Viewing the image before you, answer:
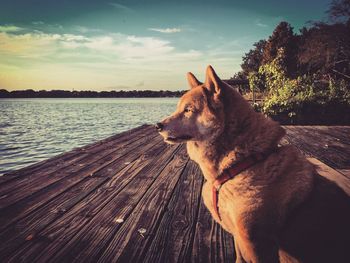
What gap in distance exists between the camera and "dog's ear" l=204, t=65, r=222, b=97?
220 centimetres

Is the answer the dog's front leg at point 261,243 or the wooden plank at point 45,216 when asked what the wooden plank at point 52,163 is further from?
the dog's front leg at point 261,243

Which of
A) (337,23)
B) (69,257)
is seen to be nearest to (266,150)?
(69,257)

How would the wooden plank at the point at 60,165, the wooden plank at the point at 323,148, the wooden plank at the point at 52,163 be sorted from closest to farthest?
the wooden plank at the point at 60,165 < the wooden plank at the point at 52,163 < the wooden plank at the point at 323,148

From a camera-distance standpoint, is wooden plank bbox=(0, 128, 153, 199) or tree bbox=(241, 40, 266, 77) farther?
tree bbox=(241, 40, 266, 77)

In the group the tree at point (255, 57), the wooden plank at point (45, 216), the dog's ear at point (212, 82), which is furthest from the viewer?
the tree at point (255, 57)

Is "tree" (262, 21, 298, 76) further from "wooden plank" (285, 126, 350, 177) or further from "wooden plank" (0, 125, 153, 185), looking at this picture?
"wooden plank" (0, 125, 153, 185)

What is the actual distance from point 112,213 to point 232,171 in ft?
5.89

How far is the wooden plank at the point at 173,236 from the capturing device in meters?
2.22

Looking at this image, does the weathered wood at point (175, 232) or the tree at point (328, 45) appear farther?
the tree at point (328, 45)

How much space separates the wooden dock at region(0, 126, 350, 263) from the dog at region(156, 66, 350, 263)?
312 mm

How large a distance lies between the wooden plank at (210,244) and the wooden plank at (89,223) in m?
0.92

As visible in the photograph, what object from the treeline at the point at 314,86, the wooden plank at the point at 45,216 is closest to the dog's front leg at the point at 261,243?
the wooden plank at the point at 45,216

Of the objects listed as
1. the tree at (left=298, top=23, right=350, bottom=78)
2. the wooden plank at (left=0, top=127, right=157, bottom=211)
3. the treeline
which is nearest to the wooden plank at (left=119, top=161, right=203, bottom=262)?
the wooden plank at (left=0, top=127, right=157, bottom=211)

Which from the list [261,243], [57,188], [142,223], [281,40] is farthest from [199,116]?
[281,40]
